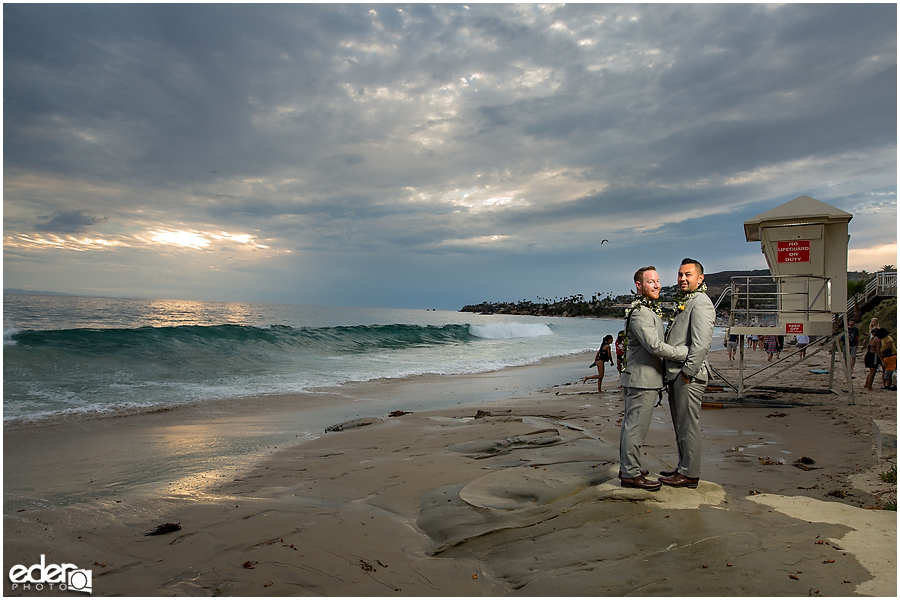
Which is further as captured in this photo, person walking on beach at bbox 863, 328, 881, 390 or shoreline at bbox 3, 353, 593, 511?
person walking on beach at bbox 863, 328, 881, 390

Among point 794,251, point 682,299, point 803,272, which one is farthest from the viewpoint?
point 794,251

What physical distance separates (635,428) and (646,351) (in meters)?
0.69

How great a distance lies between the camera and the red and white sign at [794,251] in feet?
33.0

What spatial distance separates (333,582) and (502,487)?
201cm

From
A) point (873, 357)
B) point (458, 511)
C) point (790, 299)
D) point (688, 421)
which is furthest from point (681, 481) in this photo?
point (873, 357)

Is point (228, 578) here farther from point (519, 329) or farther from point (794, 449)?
point (519, 329)

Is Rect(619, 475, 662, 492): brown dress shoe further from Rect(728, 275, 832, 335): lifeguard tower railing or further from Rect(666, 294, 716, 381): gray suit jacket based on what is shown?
Rect(728, 275, 832, 335): lifeguard tower railing

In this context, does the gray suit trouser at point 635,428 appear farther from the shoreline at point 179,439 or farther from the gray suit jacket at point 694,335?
the shoreline at point 179,439

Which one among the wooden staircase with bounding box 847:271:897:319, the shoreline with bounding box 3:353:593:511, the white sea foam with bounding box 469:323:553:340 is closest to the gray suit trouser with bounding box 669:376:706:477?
the shoreline with bounding box 3:353:593:511

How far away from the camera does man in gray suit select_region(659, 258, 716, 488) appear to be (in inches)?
164

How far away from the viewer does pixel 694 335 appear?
165 inches

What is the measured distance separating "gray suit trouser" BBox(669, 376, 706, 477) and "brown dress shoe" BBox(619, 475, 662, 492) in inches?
14.2

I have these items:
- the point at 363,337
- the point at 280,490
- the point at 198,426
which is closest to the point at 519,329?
the point at 363,337

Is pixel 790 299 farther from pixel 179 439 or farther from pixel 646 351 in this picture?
pixel 179 439
